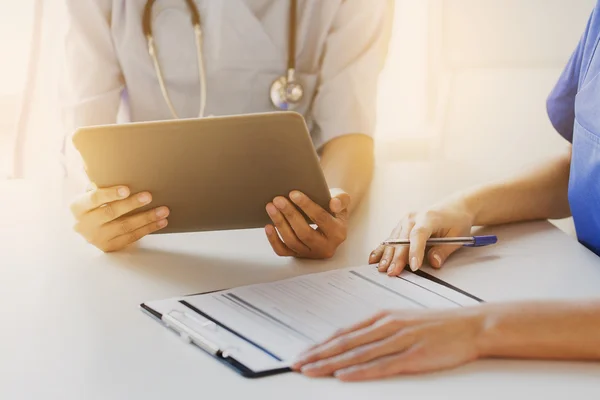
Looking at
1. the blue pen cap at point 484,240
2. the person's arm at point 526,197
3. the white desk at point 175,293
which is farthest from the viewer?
the person's arm at point 526,197

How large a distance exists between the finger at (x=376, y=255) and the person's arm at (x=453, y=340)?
236mm

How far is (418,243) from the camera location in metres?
0.84

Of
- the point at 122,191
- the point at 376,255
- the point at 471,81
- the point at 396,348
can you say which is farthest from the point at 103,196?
the point at 471,81

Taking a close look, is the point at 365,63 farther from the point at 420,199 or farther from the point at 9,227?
the point at 9,227

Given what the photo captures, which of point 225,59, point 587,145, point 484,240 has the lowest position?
point 484,240

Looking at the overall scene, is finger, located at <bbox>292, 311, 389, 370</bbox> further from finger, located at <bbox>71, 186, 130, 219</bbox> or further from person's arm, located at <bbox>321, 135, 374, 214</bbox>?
person's arm, located at <bbox>321, 135, 374, 214</bbox>

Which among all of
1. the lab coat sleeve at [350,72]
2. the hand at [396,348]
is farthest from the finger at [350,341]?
the lab coat sleeve at [350,72]

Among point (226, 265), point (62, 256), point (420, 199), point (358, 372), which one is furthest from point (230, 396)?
point (420, 199)

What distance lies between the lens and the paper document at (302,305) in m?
0.62

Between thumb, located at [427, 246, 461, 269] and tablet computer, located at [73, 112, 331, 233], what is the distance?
0.48 feet

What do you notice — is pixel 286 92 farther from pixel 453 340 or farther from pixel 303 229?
pixel 453 340

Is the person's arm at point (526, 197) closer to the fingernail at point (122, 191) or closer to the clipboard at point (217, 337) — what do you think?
the clipboard at point (217, 337)

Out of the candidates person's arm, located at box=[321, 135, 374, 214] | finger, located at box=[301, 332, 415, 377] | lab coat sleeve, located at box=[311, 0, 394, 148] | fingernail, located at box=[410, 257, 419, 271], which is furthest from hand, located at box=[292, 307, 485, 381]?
lab coat sleeve, located at box=[311, 0, 394, 148]

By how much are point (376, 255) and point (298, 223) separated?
10 cm
